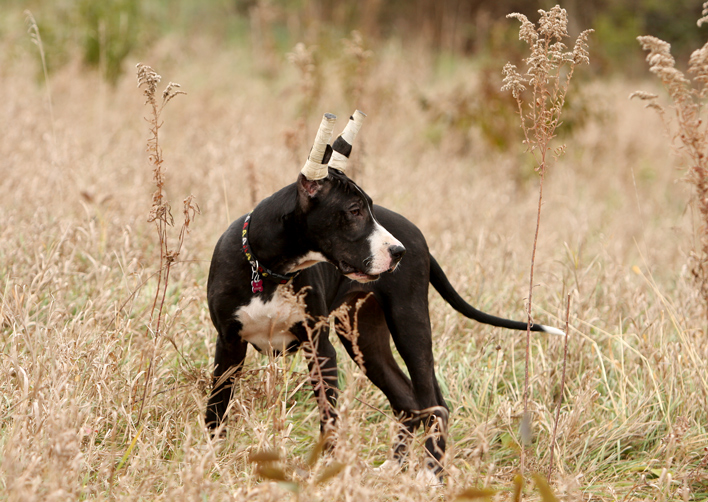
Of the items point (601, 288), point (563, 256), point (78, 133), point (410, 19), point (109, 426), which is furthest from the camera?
point (410, 19)

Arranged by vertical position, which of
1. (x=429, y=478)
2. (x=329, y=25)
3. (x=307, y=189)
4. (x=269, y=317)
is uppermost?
(x=329, y=25)

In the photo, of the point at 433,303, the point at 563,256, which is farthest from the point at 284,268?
the point at 563,256

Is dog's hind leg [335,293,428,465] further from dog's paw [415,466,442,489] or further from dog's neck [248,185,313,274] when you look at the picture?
dog's neck [248,185,313,274]

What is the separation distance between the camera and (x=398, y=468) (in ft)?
8.39

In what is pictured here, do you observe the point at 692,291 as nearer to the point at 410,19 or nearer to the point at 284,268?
the point at 284,268

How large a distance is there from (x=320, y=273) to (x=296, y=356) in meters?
0.79

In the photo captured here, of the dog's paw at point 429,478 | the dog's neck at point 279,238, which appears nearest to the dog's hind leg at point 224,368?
the dog's neck at point 279,238

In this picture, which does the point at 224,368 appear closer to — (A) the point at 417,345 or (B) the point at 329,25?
(A) the point at 417,345

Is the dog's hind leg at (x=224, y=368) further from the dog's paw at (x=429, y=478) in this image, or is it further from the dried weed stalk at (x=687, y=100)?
the dried weed stalk at (x=687, y=100)

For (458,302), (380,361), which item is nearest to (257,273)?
(380,361)

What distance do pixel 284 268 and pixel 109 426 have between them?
3.24ft

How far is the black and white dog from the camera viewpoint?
3088mm

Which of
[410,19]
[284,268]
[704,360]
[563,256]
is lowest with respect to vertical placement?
[704,360]

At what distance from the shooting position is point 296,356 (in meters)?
4.10
